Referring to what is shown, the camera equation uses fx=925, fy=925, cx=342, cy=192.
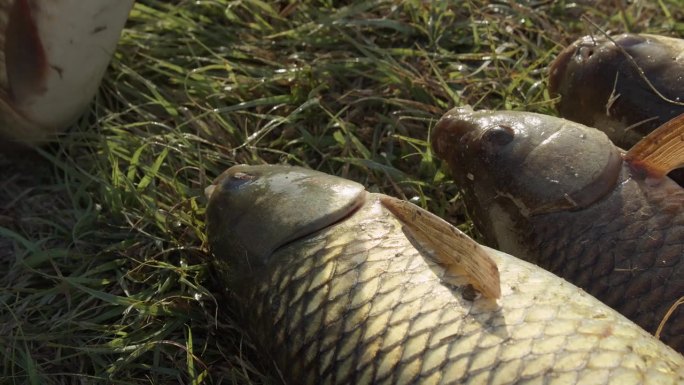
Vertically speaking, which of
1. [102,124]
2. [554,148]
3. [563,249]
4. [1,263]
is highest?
[554,148]

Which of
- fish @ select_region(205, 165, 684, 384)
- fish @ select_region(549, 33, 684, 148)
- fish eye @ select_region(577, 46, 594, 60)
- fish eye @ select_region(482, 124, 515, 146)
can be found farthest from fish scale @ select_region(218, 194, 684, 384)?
fish eye @ select_region(577, 46, 594, 60)

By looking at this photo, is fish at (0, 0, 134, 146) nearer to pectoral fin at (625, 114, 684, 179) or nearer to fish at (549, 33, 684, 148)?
fish at (549, 33, 684, 148)

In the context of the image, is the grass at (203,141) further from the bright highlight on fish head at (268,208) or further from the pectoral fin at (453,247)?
the pectoral fin at (453,247)

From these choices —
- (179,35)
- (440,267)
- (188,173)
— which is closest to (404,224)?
(440,267)

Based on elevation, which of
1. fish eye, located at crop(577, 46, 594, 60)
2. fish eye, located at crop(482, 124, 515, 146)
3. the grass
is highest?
fish eye, located at crop(577, 46, 594, 60)

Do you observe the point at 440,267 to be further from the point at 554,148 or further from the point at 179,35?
the point at 179,35

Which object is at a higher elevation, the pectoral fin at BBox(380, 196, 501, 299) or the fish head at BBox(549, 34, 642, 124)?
the fish head at BBox(549, 34, 642, 124)
